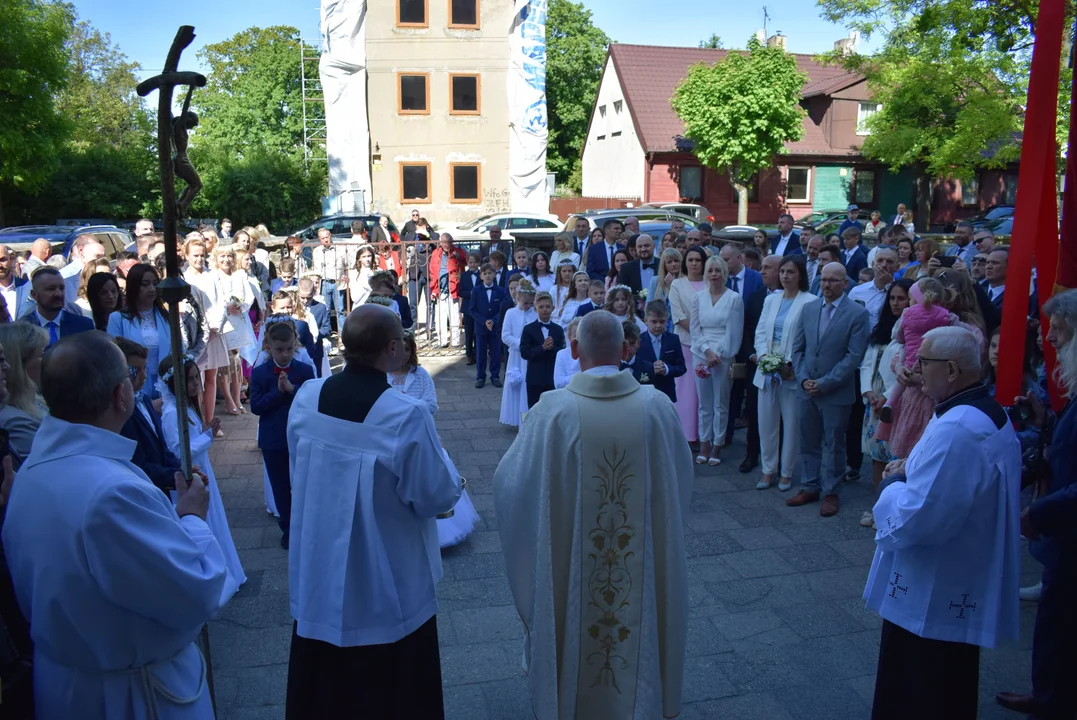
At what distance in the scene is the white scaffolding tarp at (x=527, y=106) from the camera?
31109 millimetres

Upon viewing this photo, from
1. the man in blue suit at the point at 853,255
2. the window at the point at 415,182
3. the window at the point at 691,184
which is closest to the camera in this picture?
the man in blue suit at the point at 853,255

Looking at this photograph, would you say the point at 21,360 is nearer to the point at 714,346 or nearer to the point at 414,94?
the point at 714,346

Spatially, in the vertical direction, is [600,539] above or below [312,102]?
below

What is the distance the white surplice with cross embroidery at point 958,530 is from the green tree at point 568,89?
44.8m

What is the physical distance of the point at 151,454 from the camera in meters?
3.98

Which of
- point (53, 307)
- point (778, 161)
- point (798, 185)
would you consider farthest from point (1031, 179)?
point (798, 185)

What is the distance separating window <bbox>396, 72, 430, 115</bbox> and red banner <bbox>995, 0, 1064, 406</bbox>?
29.2 metres

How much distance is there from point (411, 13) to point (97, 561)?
31.7 meters

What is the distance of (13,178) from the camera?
22.9 m

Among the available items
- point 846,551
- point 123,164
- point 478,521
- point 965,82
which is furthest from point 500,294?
point 123,164

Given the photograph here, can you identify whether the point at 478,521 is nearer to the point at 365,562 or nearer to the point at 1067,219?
the point at 365,562

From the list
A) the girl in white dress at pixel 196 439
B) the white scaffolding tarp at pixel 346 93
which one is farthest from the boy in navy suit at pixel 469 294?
the white scaffolding tarp at pixel 346 93

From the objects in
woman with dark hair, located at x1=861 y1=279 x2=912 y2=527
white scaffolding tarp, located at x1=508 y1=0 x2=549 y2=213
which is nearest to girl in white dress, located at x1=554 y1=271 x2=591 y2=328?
woman with dark hair, located at x1=861 y1=279 x2=912 y2=527

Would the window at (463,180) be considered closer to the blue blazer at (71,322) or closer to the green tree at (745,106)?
the green tree at (745,106)
